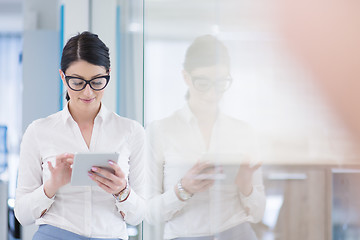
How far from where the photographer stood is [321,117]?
0.65 meters

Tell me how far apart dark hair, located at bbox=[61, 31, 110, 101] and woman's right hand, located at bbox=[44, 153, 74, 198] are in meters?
0.31

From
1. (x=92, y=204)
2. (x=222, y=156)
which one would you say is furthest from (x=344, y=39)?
(x=92, y=204)

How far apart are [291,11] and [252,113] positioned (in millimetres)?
171

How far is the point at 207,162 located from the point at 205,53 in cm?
22

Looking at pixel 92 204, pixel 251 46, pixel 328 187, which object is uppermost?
pixel 251 46

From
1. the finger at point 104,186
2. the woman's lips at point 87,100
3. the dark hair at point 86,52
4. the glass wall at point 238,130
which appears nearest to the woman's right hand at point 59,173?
the finger at point 104,186

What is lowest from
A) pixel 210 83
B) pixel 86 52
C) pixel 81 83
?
pixel 210 83

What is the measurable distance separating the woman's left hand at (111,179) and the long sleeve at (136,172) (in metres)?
0.06

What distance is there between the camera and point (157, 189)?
1199 mm

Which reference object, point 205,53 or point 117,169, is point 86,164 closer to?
point 117,169

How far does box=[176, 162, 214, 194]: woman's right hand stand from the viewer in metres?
0.90

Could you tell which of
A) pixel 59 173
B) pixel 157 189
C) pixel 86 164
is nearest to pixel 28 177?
pixel 59 173

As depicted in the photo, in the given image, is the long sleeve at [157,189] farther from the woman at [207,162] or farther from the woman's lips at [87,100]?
the woman's lips at [87,100]

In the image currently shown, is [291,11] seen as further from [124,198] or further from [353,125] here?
[124,198]
